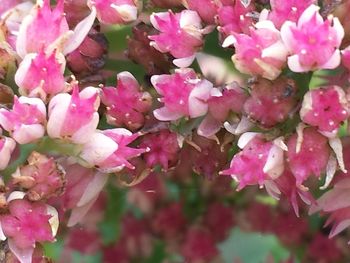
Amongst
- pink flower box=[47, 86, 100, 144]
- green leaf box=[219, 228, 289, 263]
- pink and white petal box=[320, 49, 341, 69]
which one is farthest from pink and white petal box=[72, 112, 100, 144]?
green leaf box=[219, 228, 289, 263]

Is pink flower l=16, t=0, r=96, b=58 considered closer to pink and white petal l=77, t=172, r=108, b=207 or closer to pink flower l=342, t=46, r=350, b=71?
pink and white petal l=77, t=172, r=108, b=207

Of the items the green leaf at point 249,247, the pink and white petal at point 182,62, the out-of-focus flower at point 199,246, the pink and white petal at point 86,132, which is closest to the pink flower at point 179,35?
the pink and white petal at point 182,62

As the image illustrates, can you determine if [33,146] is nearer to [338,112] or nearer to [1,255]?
[1,255]

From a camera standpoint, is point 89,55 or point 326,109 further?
point 89,55

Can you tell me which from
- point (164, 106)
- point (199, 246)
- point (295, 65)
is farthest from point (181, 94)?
point (199, 246)

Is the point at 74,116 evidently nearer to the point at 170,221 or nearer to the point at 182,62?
the point at 182,62

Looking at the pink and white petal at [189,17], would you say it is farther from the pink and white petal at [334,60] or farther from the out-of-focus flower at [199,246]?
the out-of-focus flower at [199,246]
